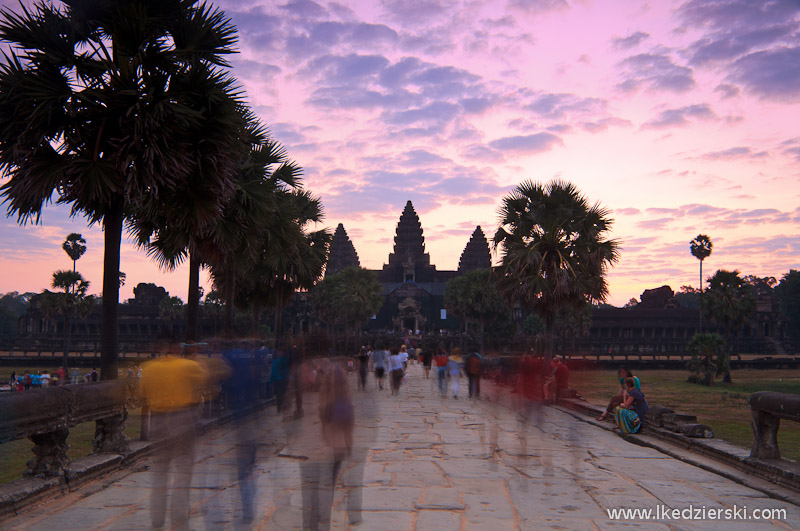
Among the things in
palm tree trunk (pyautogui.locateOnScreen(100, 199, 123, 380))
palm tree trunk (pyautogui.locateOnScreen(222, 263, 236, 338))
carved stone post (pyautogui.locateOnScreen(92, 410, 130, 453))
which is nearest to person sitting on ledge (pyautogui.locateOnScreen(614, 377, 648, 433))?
carved stone post (pyautogui.locateOnScreen(92, 410, 130, 453))

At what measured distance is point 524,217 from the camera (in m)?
21.5

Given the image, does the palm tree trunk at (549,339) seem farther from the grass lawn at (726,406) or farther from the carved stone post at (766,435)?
the carved stone post at (766,435)

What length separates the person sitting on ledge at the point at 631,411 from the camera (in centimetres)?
1277

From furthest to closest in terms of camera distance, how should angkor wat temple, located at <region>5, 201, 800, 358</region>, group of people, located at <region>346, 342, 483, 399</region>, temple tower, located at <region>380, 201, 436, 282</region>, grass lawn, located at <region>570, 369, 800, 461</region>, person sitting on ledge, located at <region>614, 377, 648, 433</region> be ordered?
temple tower, located at <region>380, 201, 436, 282</region> < angkor wat temple, located at <region>5, 201, 800, 358</region> < group of people, located at <region>346, 342, 483, 399</region> < grass lawn, located at <region>570, 369, 800, 461</region> < person sitting on ledge, located at <region>614, 377, 648, 433</region>

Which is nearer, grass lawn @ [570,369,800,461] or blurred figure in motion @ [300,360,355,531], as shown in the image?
blurred figure in motion @ [300,360,355,531]

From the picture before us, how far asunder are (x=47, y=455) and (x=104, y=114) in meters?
4.88

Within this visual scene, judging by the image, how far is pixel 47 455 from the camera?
733cm

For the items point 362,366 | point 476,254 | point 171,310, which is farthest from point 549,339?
point 476,254

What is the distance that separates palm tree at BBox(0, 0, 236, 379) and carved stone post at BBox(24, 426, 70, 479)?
250 cm

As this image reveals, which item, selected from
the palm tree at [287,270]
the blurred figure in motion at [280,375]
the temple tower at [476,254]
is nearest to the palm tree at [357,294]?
the palm tree at [287,270]

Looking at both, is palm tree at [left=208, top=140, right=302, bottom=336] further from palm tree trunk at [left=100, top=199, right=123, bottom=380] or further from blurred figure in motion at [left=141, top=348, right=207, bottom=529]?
blurred figure in motion at [left=141, top=348, right=207, bottom=529]

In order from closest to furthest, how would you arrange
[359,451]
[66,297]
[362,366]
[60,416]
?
[60,416] → [359,451] → [362,366] → [66,297]

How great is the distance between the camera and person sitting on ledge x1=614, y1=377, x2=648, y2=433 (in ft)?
41.9

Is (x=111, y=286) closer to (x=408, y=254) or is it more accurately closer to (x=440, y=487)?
(x=440, y=487)
